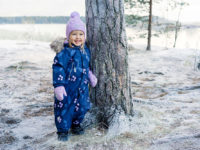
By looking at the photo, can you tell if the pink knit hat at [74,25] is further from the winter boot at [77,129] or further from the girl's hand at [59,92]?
the winter boot at [77,129]

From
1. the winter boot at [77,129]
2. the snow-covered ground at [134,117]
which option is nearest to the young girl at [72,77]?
the winter boot at [77,129]

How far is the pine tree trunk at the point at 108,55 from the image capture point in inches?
122

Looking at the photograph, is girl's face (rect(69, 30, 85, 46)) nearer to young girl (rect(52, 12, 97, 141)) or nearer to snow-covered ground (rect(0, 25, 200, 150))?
young girl (rect(52, 12, 97, 141))

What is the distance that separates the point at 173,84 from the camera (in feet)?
19.9

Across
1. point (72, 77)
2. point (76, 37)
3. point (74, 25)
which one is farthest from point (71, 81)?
point (74, 25)

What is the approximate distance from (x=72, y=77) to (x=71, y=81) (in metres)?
0.05

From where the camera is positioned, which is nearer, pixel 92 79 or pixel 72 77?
pixel 72 77

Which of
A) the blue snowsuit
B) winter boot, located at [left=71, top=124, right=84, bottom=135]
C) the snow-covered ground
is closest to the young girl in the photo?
the blue snowsuit

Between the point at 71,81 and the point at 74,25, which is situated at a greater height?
the point at 74,25

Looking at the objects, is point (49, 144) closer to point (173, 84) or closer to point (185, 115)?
point (185, 115)

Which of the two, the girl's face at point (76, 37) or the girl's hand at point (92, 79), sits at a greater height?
the girl's face at point (76, 37)

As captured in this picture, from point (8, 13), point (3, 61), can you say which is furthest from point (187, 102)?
point (8, 13)

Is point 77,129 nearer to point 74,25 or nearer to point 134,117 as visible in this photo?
point 134,117

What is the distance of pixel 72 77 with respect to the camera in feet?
9.62
